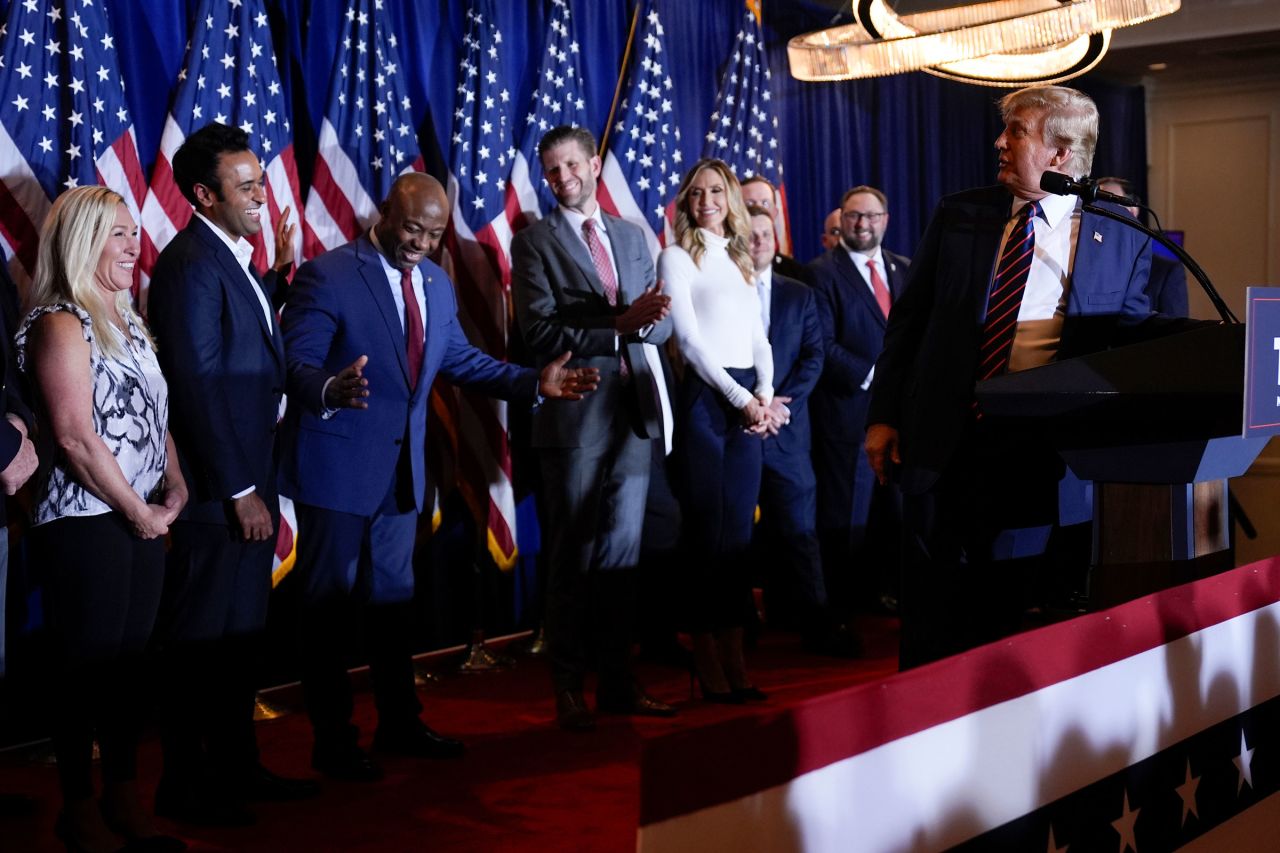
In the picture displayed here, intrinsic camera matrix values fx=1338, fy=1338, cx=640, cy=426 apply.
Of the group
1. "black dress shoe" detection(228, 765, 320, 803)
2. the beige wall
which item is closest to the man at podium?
"black dress shoe" detection(228, 765, 320, 803)

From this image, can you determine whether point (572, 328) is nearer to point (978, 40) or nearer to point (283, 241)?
point (283, 241)

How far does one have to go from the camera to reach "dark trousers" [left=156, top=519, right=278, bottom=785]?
3154mm

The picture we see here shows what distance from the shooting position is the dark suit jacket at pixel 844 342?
5.55 m

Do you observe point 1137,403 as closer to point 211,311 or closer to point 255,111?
point 211,311

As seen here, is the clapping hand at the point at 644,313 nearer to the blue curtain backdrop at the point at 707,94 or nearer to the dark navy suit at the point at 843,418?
Result: the blue curtain backdrop at the point at 707,94

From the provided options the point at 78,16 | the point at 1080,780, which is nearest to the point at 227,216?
the point at 78,16

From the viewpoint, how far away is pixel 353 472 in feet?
11.6

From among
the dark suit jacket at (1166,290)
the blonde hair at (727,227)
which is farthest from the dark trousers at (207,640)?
the dark suit jacket at (1166,290)

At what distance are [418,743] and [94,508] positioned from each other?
1335 millimetres

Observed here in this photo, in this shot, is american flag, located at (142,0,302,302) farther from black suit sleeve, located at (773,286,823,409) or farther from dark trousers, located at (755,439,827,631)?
dark trousers, located at (755,439,827,631)

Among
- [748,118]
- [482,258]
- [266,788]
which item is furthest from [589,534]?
[748,118]

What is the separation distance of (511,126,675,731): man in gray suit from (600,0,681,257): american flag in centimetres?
143

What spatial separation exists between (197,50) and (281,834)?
251 centimetres

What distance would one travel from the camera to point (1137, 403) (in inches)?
86.1
